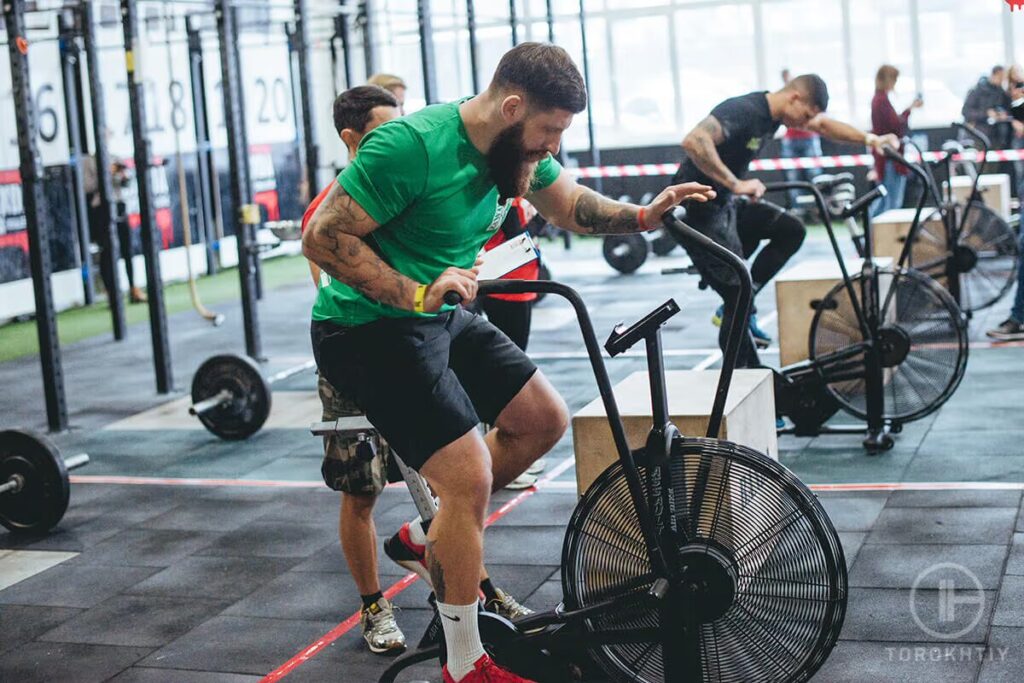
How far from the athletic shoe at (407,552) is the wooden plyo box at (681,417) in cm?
70

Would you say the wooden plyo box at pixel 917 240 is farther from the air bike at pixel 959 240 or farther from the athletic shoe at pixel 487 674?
the athletic shoe at pixel 487 674

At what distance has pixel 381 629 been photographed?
3533 mm

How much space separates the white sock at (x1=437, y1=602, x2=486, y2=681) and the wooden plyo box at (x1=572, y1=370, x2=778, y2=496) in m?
1.01

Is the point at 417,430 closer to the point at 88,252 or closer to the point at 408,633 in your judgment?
the point at 408,633

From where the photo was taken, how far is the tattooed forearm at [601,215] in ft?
10.2

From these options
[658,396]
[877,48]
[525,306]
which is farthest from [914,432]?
[877,48]

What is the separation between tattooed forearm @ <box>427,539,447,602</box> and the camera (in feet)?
9.34

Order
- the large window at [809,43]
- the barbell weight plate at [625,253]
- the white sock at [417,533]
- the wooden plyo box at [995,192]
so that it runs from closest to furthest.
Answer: the white sock at [417,533] < the wooden plyo box at [995,192] < the barbell weight plate at [625,253] < the large window at [809,43]

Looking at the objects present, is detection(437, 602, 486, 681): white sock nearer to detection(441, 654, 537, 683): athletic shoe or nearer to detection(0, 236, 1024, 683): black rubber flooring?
detection(441, 654, 537, 683): athletic shoe

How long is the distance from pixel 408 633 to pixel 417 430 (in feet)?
3.46

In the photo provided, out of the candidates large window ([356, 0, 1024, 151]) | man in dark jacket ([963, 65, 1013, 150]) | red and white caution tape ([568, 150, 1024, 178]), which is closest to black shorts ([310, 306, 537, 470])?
red and white caution tape ([568, 150, 1024, 178])

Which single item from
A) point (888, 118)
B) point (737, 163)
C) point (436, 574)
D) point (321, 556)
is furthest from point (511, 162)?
point (888, 118)

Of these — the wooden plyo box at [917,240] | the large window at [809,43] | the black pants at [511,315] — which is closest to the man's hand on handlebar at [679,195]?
the black pants at [511,315]

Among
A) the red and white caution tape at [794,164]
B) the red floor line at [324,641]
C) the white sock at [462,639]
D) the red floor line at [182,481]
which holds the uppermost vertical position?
the red and white caution tape at [794,164]
